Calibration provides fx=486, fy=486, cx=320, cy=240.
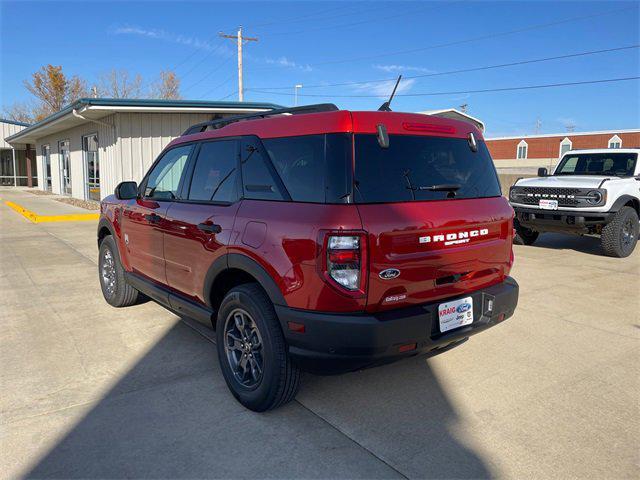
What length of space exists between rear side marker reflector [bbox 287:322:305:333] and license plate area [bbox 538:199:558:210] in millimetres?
7179

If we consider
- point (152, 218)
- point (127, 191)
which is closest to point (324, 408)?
point (152, 218)

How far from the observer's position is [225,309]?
10.6ft

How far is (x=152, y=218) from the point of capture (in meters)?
4.18

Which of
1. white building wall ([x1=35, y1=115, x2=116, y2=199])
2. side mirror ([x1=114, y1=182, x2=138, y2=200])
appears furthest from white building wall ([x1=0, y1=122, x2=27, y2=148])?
side mirror ([x1=114, y1=182, x2=138, y2=200])

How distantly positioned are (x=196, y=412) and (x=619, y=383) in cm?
300

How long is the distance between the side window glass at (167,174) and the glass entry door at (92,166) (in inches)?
564

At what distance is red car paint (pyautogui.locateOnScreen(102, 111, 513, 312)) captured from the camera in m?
2.59

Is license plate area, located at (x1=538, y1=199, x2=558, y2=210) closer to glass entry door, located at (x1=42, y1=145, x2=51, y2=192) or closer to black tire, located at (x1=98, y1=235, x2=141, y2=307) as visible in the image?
black tire, located at (x1=98, y1=235, x2=141, y2=307)

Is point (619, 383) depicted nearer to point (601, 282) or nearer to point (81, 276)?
point (601, 282)

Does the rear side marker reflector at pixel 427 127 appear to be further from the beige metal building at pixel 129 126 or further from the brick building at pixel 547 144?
the brick building at pixel 547 144

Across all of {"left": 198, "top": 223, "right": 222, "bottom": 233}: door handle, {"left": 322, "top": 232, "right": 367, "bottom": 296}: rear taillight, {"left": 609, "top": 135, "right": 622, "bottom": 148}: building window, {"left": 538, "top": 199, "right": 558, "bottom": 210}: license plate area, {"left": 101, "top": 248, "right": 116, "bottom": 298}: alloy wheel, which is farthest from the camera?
{"left": 609, "top": 135, "right": 622, "bottom": 148}: building window

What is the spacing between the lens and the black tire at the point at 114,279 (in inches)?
201

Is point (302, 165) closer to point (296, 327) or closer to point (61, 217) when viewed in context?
point (296, 327)

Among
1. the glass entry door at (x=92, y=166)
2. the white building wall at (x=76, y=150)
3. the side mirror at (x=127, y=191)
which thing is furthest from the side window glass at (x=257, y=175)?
the glass entry door at (x=92, y=166)
